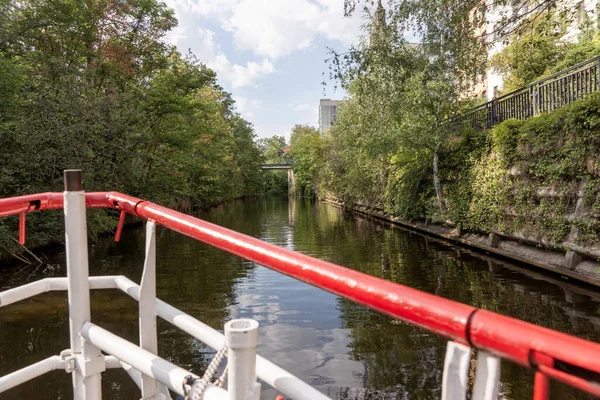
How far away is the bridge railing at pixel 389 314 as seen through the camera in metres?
0.65

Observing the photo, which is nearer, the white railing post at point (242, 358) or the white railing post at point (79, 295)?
the white railing post at point (242, 358)

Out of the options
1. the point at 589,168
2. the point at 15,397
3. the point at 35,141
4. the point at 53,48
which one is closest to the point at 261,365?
the point at 15,397

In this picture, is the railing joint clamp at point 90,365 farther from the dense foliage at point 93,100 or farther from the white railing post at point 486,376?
the dense foliage at point 93,100

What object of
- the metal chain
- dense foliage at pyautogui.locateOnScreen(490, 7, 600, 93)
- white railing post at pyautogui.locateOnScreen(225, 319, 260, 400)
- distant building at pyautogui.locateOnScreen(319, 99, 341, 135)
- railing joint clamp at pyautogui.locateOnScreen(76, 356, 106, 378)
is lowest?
railing joint clamp at pyautogui.locateOnScreen(76, 356, 106, 378)

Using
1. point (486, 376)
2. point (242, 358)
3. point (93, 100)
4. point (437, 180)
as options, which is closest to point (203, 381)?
point (242, 358)

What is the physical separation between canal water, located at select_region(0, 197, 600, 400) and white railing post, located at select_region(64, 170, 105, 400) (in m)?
2.90

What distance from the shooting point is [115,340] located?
157 cm

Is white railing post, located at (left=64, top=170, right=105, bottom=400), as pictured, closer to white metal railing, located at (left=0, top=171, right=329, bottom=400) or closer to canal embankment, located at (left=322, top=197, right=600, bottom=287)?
white metal railing, located at (left=0, top=171, right=329, bottom=400)

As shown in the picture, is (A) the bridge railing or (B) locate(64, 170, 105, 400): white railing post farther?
(B) locate(64, 170, 105, 400): white railing post

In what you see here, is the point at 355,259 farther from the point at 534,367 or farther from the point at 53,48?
the point at 53,48

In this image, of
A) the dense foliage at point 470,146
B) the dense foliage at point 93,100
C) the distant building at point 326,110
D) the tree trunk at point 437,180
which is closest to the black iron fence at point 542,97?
the dense foliage at point 470,146

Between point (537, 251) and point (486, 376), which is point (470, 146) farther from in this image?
Result: point (486, 376)

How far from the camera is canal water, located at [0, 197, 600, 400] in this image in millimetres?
4664

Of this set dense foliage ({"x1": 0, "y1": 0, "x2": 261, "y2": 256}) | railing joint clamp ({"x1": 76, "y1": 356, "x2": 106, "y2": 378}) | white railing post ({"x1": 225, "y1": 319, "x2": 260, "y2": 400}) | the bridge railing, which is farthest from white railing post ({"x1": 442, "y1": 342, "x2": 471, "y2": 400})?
dense foliage ({"x1": 0, "y1": 0, "x2": 261, "y2": 256})
